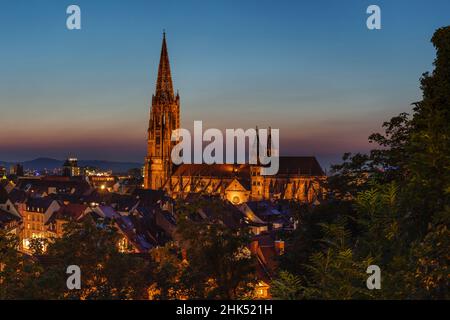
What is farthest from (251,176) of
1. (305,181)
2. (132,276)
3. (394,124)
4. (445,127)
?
(445,127)

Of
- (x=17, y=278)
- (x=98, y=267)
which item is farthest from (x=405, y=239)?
(x=17, y=278)

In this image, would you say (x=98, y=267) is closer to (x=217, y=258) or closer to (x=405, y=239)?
(x=217, y=258)

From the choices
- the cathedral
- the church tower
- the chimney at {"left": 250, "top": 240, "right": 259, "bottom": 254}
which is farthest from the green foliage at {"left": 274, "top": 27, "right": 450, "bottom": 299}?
the church tower

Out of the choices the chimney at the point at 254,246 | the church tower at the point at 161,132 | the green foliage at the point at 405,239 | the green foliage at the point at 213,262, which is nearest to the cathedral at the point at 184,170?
the church tower at the point at 161,132

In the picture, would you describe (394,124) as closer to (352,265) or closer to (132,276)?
(132,276)

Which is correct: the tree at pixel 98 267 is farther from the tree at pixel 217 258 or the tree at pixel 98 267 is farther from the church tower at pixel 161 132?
the church tower at pixel 161 132

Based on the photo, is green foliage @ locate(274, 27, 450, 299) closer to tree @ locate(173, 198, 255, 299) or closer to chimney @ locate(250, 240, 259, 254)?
tree @ locate(173, 198, 255, 299)
